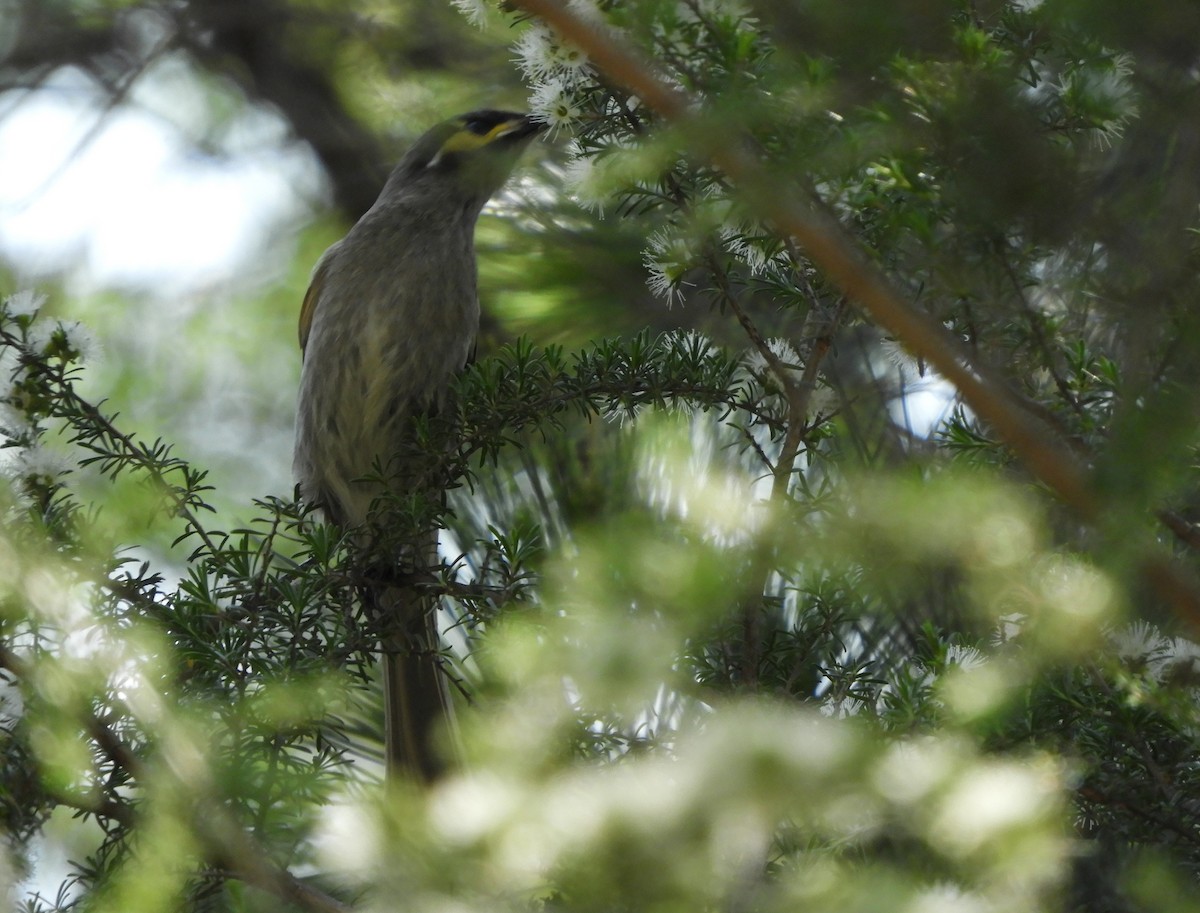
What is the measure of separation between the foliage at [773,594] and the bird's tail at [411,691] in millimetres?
99

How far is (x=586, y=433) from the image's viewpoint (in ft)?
9.40

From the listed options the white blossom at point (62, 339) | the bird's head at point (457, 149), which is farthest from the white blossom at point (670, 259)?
the bird's head at point (457, 149)

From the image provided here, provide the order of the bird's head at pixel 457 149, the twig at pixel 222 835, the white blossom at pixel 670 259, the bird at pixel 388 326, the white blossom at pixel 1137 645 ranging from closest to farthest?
the twig at pixel 222 835, the white blossom at pixel 1137 645, the white blossom at pixel 670 259, the bird at pixel 388 326, the bird's head at pixel 457 149

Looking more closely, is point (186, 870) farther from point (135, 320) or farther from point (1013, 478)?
point (135, 320)

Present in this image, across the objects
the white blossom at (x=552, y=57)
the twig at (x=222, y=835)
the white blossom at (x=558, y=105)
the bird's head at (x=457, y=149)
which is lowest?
the twig at (x=222, y=835)

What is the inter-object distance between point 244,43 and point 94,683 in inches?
149

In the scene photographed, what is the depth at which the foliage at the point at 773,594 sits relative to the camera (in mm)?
1139

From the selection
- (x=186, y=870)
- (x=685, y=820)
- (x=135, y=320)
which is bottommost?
(x=685, y=820)

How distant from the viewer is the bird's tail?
92.5 inches

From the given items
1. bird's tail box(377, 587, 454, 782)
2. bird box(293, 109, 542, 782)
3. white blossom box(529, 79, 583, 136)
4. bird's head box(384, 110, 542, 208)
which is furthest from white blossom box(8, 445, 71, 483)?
bird's head box(384, 110, 542, 208)

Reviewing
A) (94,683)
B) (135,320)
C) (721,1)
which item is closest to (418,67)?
(135,320)

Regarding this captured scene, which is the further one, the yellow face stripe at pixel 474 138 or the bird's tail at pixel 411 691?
the yellow face stripe at pixel 474 138

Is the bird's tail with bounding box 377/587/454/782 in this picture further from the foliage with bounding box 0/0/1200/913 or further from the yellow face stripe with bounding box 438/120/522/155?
the yellow face stripe with bounding box 438/120/522/155

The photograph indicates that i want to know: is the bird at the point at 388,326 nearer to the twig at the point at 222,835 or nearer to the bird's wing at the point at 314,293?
the bird's wing at the point at 314,293
